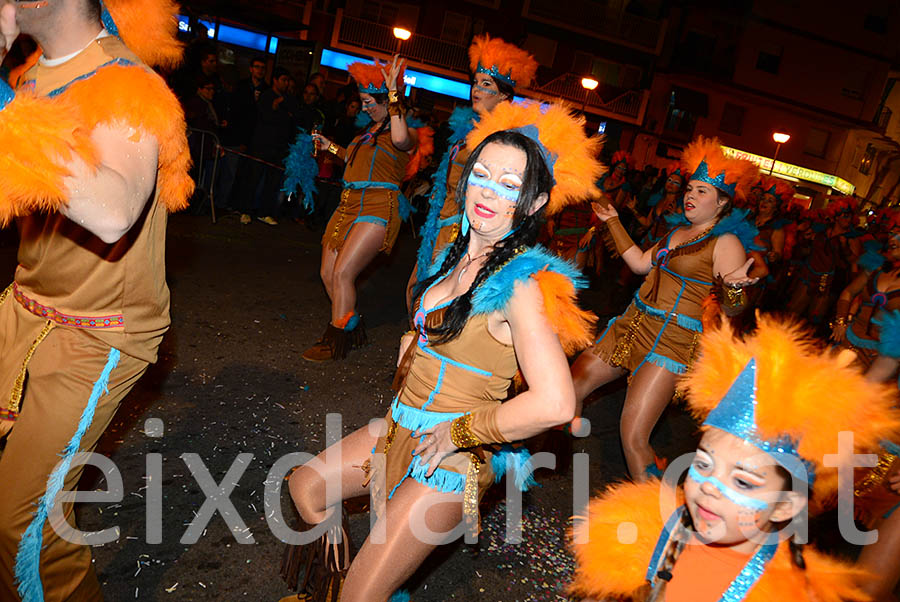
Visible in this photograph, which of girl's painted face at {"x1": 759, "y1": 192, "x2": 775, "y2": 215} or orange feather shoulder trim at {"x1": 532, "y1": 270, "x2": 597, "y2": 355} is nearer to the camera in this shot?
orange feather shoulder trim at {"x1": 532, "y1": 270, "x2": 597, "y2": 355}

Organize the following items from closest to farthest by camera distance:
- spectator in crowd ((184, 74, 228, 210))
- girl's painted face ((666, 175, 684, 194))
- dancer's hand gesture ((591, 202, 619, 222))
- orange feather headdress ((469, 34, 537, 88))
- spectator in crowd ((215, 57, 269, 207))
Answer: dancer's hand gesture ((591, 202, 619, 222)) < orange feather headdress ((469, 34, 537, 88)) < girl's painted face ((666, 175, 684, 194)) < spectator in crowd ((184, 74, 228, 210)) < spectator in crowd ((215, 57, 269, 207))

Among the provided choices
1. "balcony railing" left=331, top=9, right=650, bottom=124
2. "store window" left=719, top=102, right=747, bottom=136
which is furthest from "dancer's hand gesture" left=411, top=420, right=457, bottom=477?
"store window" left=719, top=102, right=747, bottom=136

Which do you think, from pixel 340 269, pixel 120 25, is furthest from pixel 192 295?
pixel 120 25

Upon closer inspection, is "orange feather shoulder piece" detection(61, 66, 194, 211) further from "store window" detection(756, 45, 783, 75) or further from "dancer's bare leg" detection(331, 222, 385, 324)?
"store window" detection(756, 45, 783, 75)

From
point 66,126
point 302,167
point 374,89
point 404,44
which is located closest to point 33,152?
point 66,126

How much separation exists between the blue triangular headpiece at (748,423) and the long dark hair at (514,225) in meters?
0.84

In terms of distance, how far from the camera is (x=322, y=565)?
2.39 meters

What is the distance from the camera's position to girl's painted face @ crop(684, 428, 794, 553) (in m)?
1.57

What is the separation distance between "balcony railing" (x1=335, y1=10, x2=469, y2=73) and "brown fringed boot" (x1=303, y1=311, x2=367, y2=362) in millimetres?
26057

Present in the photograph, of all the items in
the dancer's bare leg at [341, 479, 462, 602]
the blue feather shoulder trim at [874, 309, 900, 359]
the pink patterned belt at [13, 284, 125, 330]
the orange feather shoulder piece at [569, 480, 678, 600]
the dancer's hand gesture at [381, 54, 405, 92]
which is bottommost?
the dancer's bare leg at [341, 479, 462, 602]

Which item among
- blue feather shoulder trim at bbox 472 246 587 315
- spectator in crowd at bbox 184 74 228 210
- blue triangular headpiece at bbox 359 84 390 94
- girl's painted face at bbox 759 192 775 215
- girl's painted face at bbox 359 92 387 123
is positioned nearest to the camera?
blue feather shoulder trim at bbox 472 246 587 315

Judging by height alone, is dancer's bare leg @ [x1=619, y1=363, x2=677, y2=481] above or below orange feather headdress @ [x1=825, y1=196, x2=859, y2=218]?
below

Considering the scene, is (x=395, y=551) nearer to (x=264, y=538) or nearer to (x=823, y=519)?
(x=264, y=538)

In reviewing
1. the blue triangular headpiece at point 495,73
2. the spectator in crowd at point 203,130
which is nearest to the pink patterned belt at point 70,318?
the blue triangular headpiece at point 495,73
